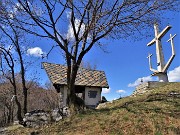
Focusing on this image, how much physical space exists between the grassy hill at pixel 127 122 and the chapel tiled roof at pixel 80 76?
11.8 metres

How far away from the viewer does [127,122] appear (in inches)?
344

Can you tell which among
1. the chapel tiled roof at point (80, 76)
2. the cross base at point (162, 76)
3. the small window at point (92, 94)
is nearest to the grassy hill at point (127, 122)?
the cross base at point (162, 76)

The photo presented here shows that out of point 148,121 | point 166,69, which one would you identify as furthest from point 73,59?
point 166,69

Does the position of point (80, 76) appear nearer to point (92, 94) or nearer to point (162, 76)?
point (92, 94)

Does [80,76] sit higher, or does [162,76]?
[80,76]

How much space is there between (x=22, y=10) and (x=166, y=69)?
35.2 ft

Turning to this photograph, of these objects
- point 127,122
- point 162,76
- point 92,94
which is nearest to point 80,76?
point 92,94

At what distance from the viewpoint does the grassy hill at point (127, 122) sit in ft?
26.6

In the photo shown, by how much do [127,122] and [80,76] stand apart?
15594 millimetres

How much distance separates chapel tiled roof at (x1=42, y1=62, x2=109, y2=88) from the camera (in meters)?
22.1

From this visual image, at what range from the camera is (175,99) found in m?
11.1

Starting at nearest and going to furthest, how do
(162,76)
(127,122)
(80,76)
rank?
1. (127,122)
2. (162,76)
3. (80,76)

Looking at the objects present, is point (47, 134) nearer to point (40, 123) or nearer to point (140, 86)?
point (40, 123)

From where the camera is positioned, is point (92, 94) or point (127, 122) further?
point (92, 94)
